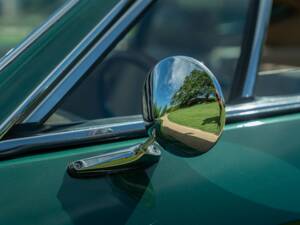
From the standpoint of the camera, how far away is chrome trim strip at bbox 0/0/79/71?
1500 mm

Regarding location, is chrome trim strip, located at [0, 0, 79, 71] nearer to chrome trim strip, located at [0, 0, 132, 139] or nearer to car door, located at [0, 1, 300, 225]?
car door, located at [0, 1, 300, 225]

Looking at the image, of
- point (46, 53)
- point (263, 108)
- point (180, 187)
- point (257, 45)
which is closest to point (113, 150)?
point (180, 187)

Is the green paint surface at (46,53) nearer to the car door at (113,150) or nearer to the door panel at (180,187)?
the car door at (113,150)

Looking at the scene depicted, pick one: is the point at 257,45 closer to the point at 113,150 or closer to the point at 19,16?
the point at 113,150

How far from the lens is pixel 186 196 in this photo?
1.40 meters

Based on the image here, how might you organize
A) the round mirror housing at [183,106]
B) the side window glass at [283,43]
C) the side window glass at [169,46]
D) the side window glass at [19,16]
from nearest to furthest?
1. the round mirror housing at [183,106]
2. the side window glass at [169,46]
3. the side window glass at [283,43]
4. the side window glass at [19,16]

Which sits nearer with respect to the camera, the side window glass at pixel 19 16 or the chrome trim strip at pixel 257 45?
the chrome trim strip at pixel 257 45

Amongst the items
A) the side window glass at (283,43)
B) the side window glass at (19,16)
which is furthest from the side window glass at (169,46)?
the side window glass at (19,16)

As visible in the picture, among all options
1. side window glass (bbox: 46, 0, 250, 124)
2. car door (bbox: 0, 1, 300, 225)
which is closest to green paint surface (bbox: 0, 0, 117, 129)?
car door (bbox: 0, 1, 300, 225)

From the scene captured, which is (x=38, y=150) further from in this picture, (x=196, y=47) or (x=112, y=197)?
(x=196, y=47)

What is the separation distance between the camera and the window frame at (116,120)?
4.33 feet

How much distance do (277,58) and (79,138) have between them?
1431 millimetres

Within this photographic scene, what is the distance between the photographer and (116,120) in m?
1.48

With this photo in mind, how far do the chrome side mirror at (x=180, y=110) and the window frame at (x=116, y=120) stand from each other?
0.09m
